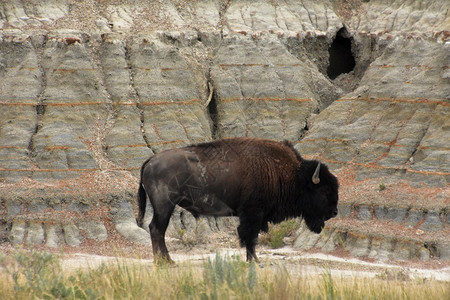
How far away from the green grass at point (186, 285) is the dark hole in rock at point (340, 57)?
74.4ft

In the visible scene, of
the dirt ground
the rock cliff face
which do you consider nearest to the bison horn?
the dirt ground

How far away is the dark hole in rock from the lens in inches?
1364

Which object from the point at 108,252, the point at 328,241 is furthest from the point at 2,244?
the point at 328,241

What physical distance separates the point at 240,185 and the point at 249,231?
1031 mm

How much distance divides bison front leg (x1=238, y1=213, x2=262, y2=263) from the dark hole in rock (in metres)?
19.0

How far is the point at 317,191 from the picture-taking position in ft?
56.7

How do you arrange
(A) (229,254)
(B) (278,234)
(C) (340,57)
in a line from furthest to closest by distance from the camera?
(C) (340,57) → (B) (278,234) → (A) (229,254)

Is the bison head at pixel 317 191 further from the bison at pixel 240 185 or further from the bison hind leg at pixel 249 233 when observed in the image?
the bison hind leg at pixel 249 233

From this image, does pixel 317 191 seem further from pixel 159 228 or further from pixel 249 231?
pixel 159 228

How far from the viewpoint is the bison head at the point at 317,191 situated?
56.4 feet

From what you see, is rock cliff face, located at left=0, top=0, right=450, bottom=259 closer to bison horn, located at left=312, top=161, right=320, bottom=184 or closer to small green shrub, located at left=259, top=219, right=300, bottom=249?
small green shrub, located at left=259, top=219, right=300, bottom=249

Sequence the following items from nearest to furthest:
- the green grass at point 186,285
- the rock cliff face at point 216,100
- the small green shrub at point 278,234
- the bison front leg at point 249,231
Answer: the green grass at point 186,285
the bison front leg at point 249,231
the small green shrub at point 278,234
the rock cliff face at point 216,100

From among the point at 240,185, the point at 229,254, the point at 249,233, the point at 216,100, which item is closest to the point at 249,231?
the point at 249,233

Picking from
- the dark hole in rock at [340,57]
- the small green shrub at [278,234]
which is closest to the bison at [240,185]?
the small green shrub at [278,234]
